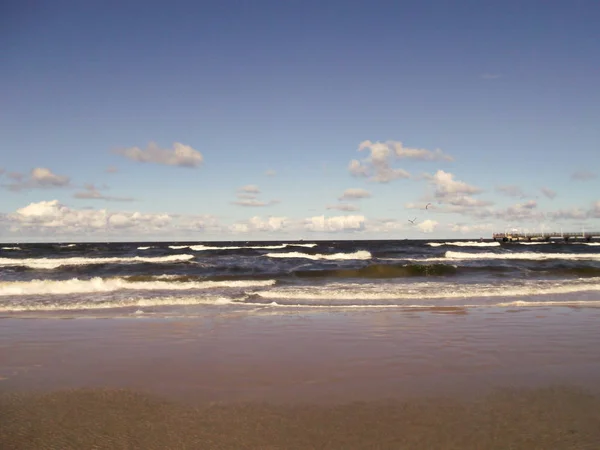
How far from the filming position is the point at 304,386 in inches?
206

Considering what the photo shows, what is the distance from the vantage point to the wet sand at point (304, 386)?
3801 millimetres

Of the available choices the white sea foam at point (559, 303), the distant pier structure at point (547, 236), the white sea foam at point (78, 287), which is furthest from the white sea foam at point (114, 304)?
the distant pier structure at point (547, 236)

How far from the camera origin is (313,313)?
442 inches

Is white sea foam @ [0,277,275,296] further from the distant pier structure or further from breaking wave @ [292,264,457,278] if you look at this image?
the distant pier structure

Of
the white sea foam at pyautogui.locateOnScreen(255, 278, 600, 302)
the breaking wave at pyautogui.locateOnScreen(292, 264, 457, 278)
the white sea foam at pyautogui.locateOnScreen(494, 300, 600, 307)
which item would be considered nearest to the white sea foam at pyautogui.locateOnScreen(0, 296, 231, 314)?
the white sea foam at pyautogui.locateOnScreen(255, 278, 600, 302)

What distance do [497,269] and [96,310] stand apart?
77.5 ft

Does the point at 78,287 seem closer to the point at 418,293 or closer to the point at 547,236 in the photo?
the point at 418,293

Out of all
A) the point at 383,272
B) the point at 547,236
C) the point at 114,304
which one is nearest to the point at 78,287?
the point at 114,304

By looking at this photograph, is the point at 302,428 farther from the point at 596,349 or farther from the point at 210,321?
the point at 210,321

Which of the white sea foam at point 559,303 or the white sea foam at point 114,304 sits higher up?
the white sea foam at point 114,304

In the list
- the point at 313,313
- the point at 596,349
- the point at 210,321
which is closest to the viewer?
the point at 596,349

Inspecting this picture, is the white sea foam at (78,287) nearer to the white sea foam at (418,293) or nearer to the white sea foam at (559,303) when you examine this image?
the white sea foam at (418,293)

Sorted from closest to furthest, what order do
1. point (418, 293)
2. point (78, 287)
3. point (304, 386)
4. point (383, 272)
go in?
point (304, 386), point (418, 293), point (78, 287), point (383, 272)

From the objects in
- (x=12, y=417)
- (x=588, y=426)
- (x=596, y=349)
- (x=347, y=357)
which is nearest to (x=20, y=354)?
(x=12, y=417)
